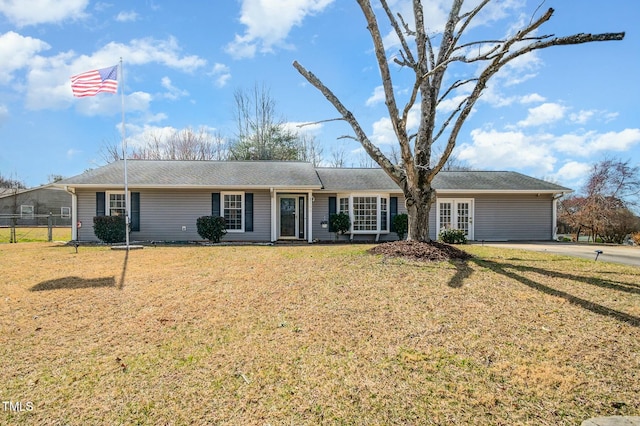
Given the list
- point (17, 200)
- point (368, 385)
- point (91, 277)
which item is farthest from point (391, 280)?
point (17, 200)

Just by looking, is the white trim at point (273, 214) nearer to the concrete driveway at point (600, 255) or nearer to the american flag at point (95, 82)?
the american flag at point (95, 82)

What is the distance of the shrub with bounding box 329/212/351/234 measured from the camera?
46.1 ft

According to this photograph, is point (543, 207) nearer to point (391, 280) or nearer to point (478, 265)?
point (478, 265)

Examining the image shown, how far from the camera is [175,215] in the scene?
1391 centimetres

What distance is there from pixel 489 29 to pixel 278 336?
9.70 m

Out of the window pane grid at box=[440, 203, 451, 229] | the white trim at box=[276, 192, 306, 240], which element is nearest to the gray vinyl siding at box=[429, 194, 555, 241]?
the window pane grid at box=[440, 203, 451, 229]

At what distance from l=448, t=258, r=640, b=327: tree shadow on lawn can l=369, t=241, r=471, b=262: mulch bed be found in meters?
0.29

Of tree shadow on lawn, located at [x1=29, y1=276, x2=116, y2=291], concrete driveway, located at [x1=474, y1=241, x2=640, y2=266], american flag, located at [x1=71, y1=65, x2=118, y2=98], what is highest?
american flag, located at [x1=71, y1=65, x2=118, y2=98]

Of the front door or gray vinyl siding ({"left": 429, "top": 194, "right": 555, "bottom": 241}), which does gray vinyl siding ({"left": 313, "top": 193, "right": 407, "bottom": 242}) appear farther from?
gray vinyl siding ({"left": 429, "top": 194, "right": 555, "bottom": 241})

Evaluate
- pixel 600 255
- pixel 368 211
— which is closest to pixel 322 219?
pixel 368 211

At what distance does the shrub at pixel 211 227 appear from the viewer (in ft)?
41.8

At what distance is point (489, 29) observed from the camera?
9367mm

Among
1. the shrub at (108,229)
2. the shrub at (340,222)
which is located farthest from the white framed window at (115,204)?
the shrub at (340,222)

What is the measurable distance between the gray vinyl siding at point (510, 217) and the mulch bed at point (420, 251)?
7.62m
